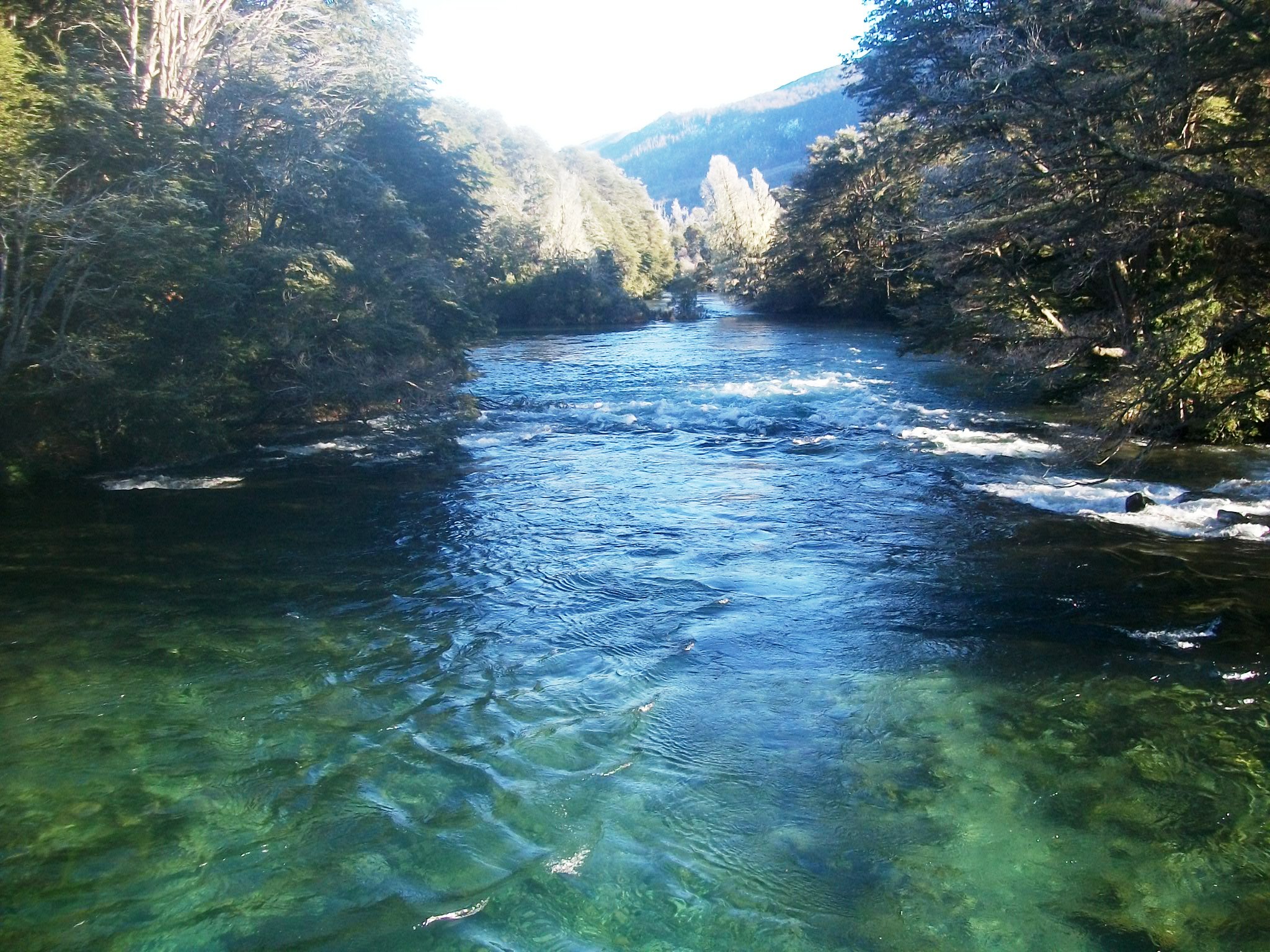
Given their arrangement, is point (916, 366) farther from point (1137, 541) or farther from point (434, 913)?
point (434, 913)

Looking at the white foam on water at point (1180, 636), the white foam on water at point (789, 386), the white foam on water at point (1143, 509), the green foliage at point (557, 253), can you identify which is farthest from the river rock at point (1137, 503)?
the green foliage at point (557, 253)

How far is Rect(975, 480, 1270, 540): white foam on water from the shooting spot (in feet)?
37.2

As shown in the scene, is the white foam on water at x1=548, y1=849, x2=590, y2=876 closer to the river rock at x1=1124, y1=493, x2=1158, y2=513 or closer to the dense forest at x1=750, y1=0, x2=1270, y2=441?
the dense forest at x1=750, y1=0, x2=1270, y2=441

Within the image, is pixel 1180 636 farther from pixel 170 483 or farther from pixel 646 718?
pixel 170 483

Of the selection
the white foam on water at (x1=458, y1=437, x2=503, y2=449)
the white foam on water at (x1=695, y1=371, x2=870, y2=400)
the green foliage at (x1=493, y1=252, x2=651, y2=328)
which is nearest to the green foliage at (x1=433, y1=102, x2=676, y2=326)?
the green foliage at (x1=493, y1=252, x2=651, y2=328)

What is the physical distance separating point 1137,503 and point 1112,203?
4017 millimetres

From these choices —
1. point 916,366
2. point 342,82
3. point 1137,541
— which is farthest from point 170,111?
point 916,366

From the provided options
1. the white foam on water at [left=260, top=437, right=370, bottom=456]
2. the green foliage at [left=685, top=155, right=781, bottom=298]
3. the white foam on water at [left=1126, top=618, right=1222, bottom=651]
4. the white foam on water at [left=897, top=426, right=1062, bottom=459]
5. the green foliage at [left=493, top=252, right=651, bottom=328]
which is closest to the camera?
the white foam on water at [left=1126, top=618, right=1222, bottom=651]

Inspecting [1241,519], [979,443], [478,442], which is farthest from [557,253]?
[1241,519]

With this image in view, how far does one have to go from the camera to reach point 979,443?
17.1m

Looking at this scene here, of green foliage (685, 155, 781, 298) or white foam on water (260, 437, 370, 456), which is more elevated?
green foliage (685, 155, 781, 298)

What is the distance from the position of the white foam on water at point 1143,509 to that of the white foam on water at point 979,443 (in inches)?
89.1

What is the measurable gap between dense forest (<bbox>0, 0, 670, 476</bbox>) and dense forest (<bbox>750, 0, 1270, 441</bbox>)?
37.5ft

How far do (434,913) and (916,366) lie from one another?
83.7 ft
